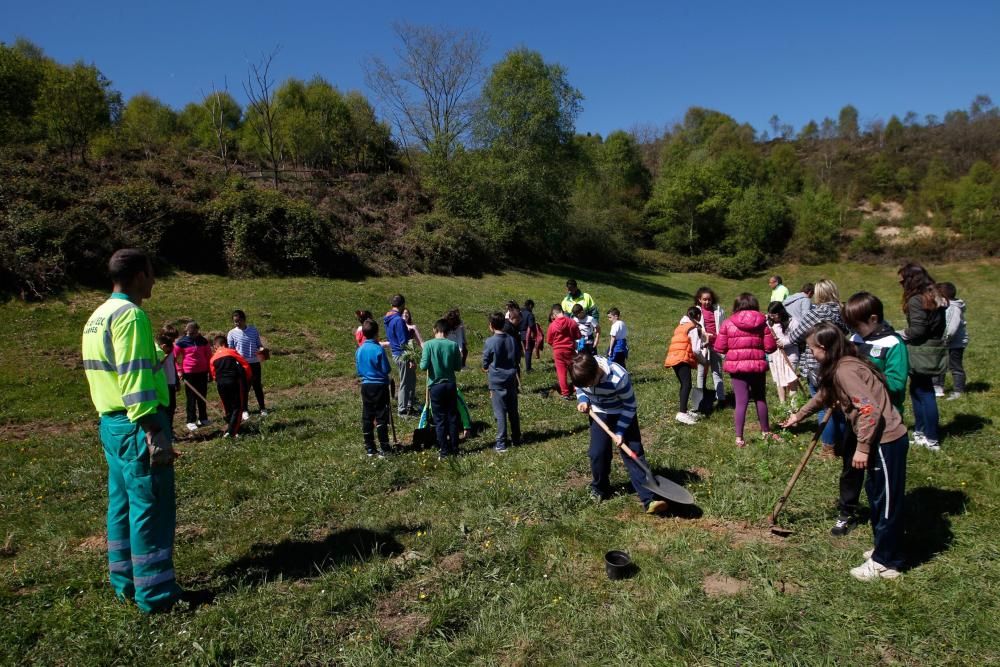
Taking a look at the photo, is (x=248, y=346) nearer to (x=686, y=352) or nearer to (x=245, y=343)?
(x=245, y=343)

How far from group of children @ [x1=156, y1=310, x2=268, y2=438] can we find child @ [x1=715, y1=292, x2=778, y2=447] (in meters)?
8.14

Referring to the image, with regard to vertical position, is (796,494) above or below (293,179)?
below

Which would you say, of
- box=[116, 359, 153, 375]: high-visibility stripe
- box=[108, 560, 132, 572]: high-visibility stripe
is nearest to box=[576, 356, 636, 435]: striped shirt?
box=[116, 359, 153, 375]: high-visibility stripe

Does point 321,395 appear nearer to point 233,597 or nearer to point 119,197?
point 233,597

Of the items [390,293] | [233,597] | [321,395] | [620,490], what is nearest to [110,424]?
[233,597]

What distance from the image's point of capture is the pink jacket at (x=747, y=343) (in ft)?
23.9

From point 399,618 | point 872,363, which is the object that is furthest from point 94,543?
point 872,363

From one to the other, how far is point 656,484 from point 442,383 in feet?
11.5

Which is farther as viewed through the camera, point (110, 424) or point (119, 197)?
point (119, 197)

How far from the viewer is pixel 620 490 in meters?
6.58

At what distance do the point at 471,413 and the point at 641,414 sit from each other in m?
3.34

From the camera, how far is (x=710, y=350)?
9750 mm

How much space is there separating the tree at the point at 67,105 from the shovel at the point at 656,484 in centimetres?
3196

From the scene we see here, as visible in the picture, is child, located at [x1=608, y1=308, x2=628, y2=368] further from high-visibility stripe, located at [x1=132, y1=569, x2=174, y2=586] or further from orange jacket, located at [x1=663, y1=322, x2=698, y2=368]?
high-visibility stripe, located at [x1=132, y1=569, x2=174, y2=586]
